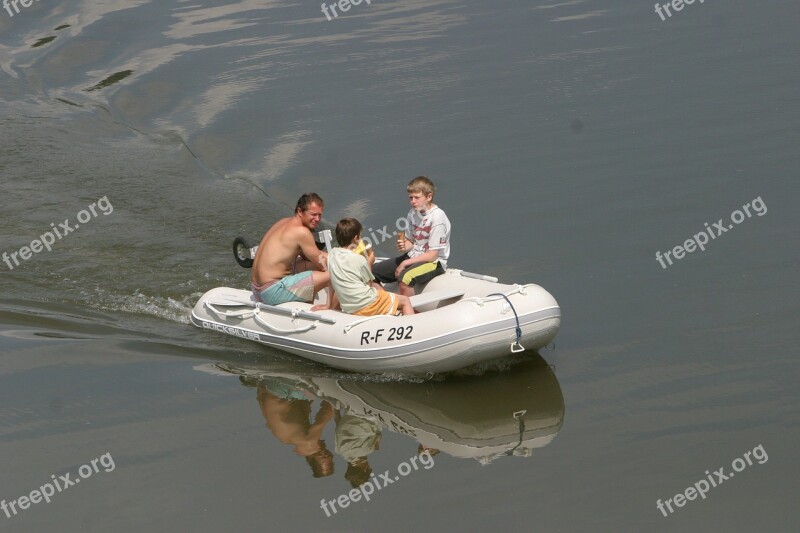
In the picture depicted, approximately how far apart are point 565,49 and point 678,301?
22.9ft

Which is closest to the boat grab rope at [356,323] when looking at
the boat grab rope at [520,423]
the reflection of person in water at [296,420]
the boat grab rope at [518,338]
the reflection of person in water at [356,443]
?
the reflection of person in water at [296,420]

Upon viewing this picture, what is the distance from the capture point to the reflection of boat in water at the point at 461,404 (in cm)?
785

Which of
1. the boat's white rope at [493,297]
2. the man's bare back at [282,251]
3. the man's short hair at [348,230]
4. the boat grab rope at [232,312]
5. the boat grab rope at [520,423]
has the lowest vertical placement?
the boat grab rope at [520,423]

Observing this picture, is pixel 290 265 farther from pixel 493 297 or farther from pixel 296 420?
pixel 493 297

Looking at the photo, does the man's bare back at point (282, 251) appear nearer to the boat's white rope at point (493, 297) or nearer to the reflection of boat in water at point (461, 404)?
the reflection of boat in water at point (461, 404)

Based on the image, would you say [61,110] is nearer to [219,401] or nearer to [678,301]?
[219,401]

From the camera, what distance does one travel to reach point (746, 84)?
1397 centimetres

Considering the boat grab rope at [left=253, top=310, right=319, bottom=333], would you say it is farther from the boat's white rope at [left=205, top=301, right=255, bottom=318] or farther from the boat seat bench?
the boat seat bench

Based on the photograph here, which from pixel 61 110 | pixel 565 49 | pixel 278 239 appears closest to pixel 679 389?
pixel 278 239

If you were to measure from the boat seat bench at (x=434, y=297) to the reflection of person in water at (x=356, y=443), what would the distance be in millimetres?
1176

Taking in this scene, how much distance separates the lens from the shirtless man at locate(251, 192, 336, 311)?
9141mm

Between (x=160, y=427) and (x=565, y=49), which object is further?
(x=565, y=49)

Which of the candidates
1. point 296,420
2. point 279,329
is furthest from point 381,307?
point 296,420

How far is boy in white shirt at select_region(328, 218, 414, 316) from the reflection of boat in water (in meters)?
0.58
